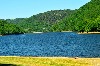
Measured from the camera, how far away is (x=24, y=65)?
35.2 meters

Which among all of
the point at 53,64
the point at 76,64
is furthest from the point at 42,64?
the point at 76,64

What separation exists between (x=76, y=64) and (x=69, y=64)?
98 cm

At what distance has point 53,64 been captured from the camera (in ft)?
123

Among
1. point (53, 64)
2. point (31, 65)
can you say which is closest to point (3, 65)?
point (31, 65)

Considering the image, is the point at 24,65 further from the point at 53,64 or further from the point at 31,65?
the point at 53,64

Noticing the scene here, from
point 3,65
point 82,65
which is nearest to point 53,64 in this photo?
point 82,65

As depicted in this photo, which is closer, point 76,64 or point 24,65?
point 24,65

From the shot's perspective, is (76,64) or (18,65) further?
(76,64)

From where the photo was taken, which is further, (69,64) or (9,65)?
(69,64)

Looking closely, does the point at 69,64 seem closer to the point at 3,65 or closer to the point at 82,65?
the point at 82,65

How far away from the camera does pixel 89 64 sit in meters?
38.3

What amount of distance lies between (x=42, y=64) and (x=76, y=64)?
438 cm

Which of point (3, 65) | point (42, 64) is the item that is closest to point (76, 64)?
point (42, 64)

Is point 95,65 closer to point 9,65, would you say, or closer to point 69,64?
point 69,64
